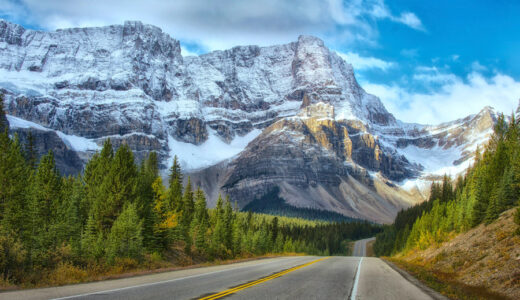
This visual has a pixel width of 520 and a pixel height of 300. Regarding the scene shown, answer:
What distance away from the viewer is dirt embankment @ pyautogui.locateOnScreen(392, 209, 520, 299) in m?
20.1

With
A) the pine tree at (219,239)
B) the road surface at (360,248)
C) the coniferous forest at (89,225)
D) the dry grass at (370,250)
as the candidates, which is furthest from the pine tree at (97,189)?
the road surface at (360,248)

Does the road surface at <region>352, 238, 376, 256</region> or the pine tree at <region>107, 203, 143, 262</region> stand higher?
the pine tree at <region>107, 203, 143, 262</region>

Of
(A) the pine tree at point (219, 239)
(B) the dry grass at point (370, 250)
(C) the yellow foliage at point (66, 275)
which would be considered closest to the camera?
(C) the yellow foliage at point (66, 275)

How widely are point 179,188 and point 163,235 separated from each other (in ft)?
98.8

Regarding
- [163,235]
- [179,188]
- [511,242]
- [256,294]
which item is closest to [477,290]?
[511,242]

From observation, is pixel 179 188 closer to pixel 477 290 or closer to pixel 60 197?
pixel 60 197

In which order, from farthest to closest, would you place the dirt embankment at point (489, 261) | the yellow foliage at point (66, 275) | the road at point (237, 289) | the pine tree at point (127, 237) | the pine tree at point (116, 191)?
the pine tree at point (116, 191)
the pine tree at point (127, 237)
the dirt embankment at point (489, 261)
the yellow foliage at point (66, 275)
the road at point (237, 289)

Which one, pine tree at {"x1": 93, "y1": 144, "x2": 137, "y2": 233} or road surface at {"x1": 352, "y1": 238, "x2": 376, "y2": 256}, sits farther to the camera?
road surface at {"x1": 352, "y1": 238, "x2": 376, "y2": 256}

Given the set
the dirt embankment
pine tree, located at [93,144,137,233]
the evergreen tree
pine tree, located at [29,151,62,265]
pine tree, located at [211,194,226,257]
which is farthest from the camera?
pine tree, located at [211,194,226,257]

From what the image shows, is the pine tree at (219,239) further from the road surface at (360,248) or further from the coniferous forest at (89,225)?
the road surface at (360,248)

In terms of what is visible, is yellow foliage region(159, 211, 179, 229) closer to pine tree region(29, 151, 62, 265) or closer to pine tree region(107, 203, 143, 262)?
pine tree region(107, 203, 143, 262)

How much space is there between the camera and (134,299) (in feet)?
43.0

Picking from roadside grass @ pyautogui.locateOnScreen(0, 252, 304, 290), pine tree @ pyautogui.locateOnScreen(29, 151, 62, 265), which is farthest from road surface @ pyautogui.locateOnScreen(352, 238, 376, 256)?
roadside grass @ pyautogui.locateOnScreen(0, 252, 304, 290)

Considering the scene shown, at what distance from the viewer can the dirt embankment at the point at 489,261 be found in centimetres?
2006
